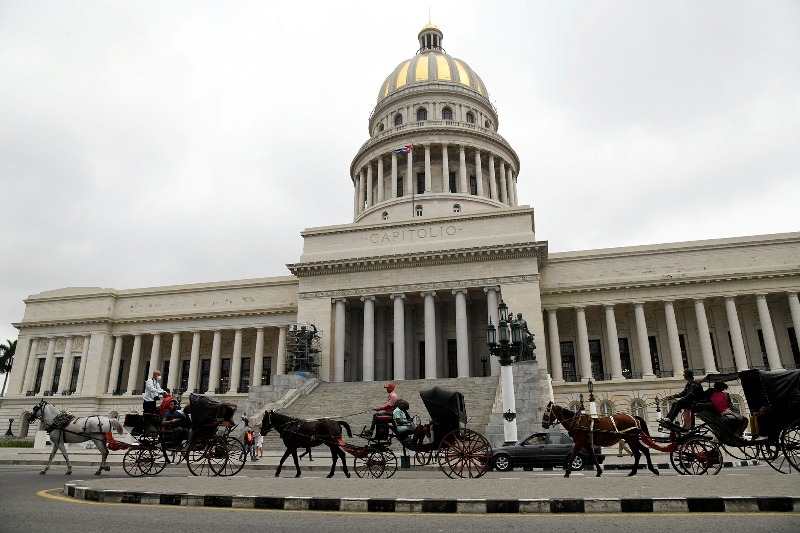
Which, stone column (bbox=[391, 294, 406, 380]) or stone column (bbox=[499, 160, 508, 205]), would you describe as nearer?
stone column (bbox=[391, 294, 406, 380])

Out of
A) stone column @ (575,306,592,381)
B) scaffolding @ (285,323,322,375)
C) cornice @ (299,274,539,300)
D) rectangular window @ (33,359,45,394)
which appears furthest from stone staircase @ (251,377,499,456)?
rectangular window @ (33,359,45,394)

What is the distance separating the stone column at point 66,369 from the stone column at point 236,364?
14640 millimetres

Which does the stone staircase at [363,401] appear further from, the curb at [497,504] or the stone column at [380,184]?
the stone column at [380,184]

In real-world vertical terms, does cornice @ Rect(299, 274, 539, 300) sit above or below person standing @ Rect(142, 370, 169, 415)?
above

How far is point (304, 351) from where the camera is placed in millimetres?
37438

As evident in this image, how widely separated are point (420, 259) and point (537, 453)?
22.6 m

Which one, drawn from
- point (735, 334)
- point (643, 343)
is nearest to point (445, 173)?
point (643, 343)

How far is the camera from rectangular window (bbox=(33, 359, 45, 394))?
49.4 metres

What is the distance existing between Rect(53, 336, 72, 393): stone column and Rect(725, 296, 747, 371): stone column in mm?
53032

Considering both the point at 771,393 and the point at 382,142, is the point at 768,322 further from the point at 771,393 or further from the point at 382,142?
the point at 382,142

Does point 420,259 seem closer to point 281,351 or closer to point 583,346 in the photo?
point 583,346

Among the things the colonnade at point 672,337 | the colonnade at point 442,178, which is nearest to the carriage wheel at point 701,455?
the colonnade at point 672,337

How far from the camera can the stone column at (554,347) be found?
39250 millimetres

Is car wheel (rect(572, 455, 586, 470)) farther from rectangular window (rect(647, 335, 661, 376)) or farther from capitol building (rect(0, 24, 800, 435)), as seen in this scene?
rectangular window (rect(647, 335, 661, 376))
